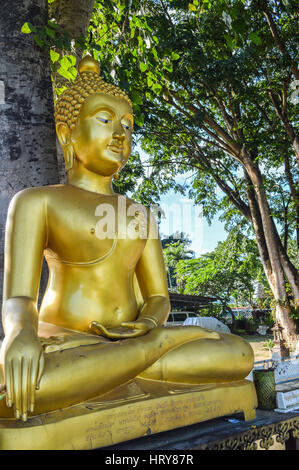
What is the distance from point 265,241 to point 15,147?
713 centimetres

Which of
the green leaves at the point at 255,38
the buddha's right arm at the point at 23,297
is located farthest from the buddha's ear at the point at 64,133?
the green leaves at the point at 255,38

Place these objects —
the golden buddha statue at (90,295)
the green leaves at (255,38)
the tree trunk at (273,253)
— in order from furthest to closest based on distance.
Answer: the tree trunk at (273,253)
the green leaves at (255,38)
the golden buddha statue at (90,295)

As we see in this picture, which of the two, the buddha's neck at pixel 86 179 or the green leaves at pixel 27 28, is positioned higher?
the green leaves at pixel 27 28

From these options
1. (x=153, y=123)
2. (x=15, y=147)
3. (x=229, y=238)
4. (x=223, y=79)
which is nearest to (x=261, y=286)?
(x=229, y=238)

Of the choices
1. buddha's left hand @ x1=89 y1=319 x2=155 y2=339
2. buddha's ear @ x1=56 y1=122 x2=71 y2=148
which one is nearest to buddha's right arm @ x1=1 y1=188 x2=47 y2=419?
buddha's left hand @ x1=89 y1=319 x2=155 y2=339

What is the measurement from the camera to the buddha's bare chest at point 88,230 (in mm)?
2098

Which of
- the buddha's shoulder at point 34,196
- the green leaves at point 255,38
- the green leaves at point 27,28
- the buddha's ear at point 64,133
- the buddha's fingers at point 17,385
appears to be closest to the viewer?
the buddha's fingers at point 17,385

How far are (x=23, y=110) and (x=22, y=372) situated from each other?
5.43 ft

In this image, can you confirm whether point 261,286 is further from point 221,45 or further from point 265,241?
point 221,45

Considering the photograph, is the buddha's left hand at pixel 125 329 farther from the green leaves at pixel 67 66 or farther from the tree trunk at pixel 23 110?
the green leaves at pixel 67 66

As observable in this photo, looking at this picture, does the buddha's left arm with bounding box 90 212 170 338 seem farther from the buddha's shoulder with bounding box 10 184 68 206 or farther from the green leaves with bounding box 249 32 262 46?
the green leaves with bounding box 249 32 262 46

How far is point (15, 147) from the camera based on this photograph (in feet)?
8.52

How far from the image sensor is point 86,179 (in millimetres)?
2346
